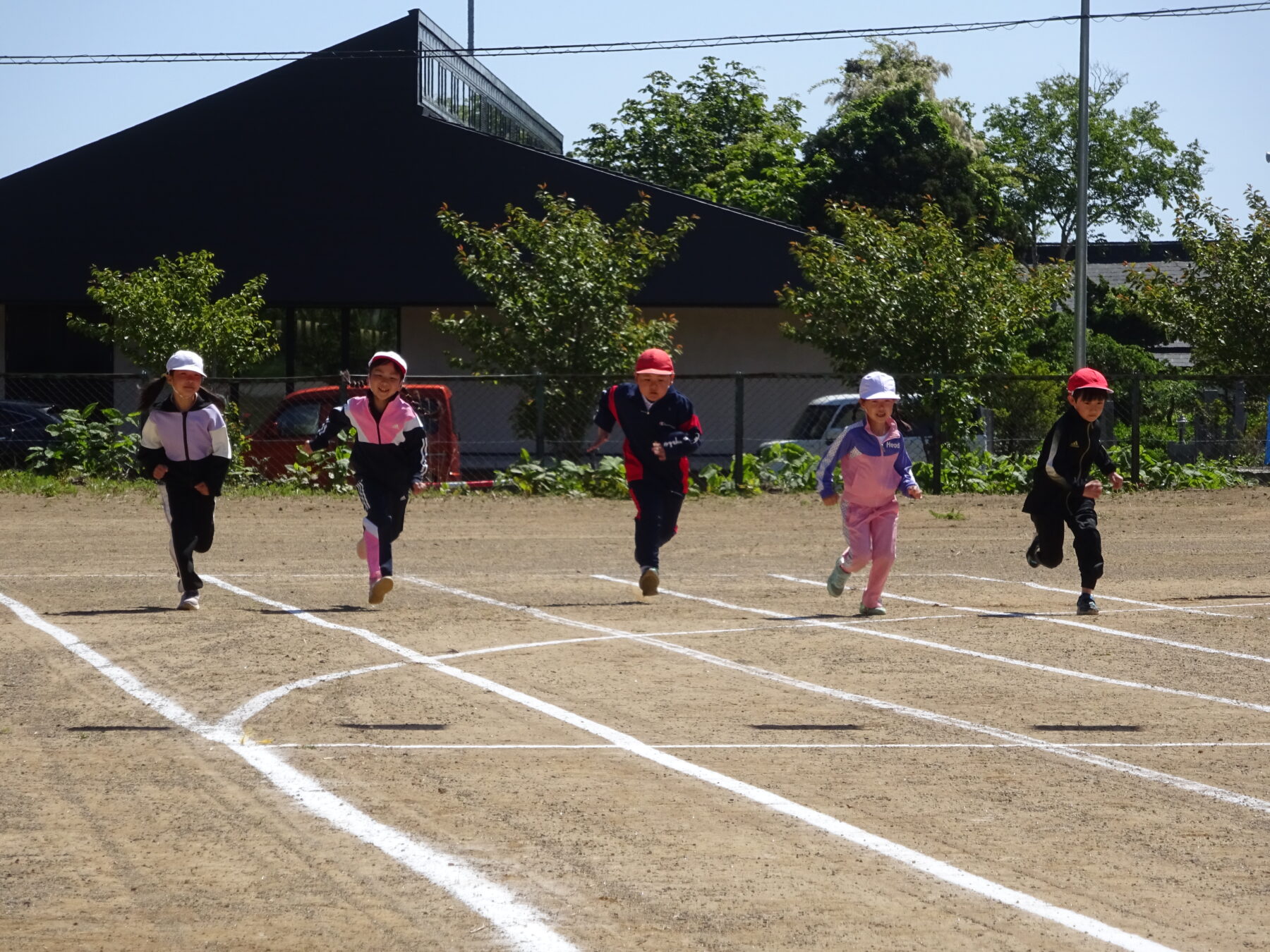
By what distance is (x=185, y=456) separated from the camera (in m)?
11.0

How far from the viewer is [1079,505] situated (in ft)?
37.6

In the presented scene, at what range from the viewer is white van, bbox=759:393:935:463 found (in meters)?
22.2

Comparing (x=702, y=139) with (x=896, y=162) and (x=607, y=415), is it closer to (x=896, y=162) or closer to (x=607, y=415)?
(x=896, y=162)

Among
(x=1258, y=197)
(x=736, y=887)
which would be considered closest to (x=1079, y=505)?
(x=736, y=887)

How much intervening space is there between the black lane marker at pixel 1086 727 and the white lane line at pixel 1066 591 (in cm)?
424

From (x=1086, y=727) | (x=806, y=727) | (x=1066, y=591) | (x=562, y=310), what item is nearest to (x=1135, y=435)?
(x=562, y=310)

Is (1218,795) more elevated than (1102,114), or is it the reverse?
(1102,114)

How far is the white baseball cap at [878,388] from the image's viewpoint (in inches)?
431

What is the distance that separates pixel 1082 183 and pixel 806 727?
2654cm

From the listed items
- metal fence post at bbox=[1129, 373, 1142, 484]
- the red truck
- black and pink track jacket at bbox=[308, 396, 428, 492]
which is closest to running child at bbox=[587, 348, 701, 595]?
black and pink track jacket at bbox=[308, 396, 428, 492]

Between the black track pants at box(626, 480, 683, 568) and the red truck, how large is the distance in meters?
9.16

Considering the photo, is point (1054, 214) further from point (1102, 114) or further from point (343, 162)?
point (343, 162)

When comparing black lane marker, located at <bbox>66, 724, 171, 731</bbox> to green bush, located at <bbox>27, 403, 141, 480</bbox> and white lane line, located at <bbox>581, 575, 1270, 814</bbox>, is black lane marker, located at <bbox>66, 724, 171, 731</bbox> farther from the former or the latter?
green bush, located at <bbox>27, 403, 141, 480</bbox>

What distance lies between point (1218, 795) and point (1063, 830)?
89 cm
